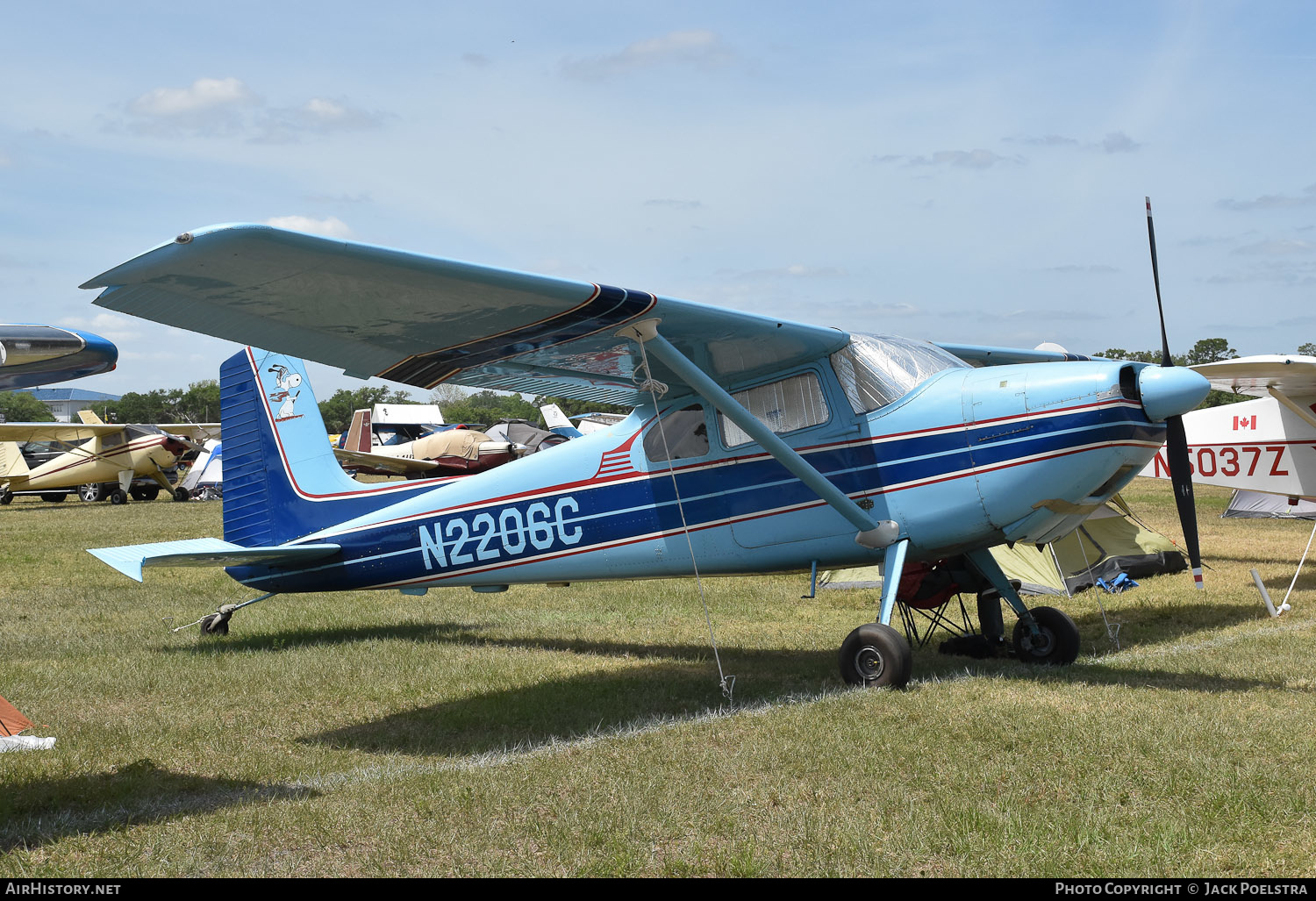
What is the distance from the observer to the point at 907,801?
4.25 m

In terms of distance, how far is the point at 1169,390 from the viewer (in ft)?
19.9

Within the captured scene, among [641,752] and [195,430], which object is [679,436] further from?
[195,430]

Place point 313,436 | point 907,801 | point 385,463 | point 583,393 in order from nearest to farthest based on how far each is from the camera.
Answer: point 907,801, point 583,393, point 313,436, point 385,463

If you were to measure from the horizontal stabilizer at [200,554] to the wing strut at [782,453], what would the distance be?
12.1ft

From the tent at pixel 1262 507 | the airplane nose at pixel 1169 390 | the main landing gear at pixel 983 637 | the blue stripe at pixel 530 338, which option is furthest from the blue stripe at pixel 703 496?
the tent at pixel 1262 507

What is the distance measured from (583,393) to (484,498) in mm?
1168

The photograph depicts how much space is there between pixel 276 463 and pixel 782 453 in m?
5.11

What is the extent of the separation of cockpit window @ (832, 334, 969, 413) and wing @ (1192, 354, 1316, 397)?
13.6 feet

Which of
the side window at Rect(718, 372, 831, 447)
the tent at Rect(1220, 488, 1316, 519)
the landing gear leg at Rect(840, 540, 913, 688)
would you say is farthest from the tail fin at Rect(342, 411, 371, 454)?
the landing gear leg at Rect(840, 540, 913, 688)

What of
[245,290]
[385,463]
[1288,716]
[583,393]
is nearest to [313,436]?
[583,393]

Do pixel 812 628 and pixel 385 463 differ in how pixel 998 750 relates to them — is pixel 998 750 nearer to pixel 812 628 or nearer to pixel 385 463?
pixel 812 628

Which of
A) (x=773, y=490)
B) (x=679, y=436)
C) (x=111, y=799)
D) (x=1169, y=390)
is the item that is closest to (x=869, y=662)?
(x=773, y=490)

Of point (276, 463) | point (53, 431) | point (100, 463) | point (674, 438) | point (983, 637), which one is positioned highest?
point (53, 431)

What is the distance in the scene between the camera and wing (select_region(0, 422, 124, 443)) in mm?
26047
